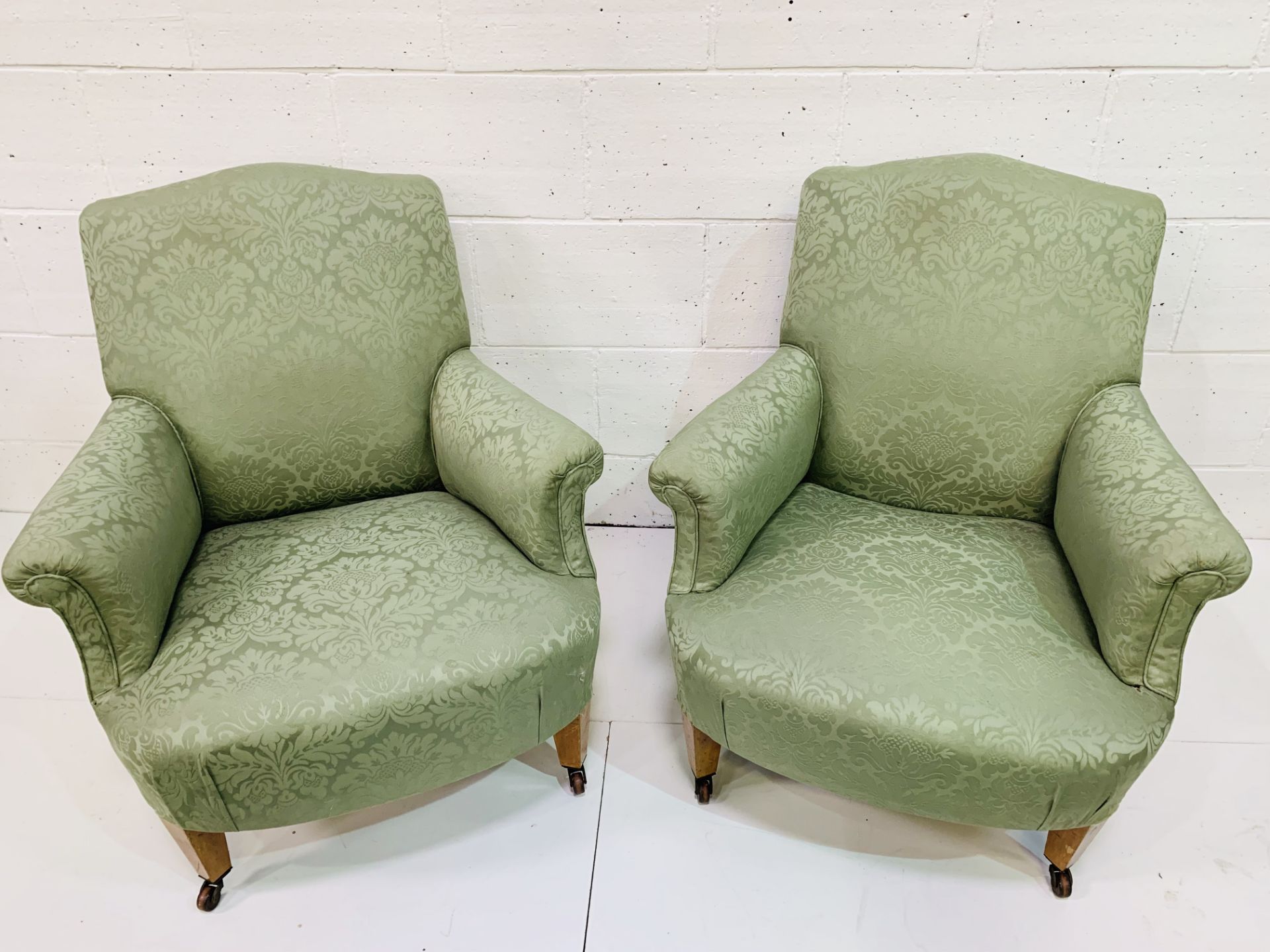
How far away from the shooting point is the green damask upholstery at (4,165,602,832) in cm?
109

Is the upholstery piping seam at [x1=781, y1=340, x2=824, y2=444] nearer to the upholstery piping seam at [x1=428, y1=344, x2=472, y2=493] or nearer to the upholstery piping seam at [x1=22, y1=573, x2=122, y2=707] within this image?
the upholstery piping seam at [x1=428, y1=344, x2=472, y2=493]

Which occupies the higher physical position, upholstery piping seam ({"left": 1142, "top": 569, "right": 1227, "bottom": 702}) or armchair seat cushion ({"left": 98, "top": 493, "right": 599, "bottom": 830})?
upholstery piping seam ({"left": 1142, "top": 569, "right": 1227, "bottom": 702})

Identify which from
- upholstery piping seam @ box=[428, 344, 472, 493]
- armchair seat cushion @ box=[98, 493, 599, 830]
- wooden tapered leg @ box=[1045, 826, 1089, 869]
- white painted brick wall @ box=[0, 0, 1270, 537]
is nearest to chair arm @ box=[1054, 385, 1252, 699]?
wooden tapered leg @ box=[1045, 826, 1089, 869]

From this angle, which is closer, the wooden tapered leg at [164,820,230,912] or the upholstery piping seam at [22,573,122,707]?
the upholstery piping seam at [22,573,122,707]

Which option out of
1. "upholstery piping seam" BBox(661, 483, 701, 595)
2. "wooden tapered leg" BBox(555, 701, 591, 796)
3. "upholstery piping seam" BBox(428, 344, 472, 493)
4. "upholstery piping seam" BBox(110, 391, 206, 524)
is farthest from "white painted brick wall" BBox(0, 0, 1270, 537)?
"wooden tapered leg" BBox(555, 701, 591, 796)

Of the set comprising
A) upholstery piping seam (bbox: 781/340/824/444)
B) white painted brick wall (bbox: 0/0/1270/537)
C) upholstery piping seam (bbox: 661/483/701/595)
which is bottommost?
upholstery piping seam (bbox: 661/483/701/595)

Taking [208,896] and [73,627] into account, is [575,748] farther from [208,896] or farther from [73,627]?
[73,627]

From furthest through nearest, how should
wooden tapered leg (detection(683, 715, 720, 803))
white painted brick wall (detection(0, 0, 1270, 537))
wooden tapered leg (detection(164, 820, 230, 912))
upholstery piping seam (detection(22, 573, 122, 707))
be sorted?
1. white painted brick wall (detection(0, 0, 1270, 537))
2. wooden tapered leg (detection(683, 715, 720, 803))
3. wooden tapered leg (detection(164, 820, 230, 912))
4. upholstery piping seam (detection(22, 573, 122, 707))

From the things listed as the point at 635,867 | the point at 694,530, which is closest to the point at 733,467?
the point at 694,530

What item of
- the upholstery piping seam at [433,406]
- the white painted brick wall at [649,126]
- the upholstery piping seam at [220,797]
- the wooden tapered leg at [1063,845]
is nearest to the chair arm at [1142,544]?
the wooden tapered leg at [1063,845]

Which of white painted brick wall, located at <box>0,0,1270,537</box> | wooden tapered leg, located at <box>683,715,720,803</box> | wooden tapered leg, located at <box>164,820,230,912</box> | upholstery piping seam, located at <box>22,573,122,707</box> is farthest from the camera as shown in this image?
white painted brick wall, located at <box>0,0,1270,537</box>

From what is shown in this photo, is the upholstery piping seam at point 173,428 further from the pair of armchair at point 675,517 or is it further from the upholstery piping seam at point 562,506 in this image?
the upholstery piping seam at point 562,506

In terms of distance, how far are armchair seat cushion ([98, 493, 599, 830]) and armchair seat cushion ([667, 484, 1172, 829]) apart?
0.23m

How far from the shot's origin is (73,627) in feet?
3.55
